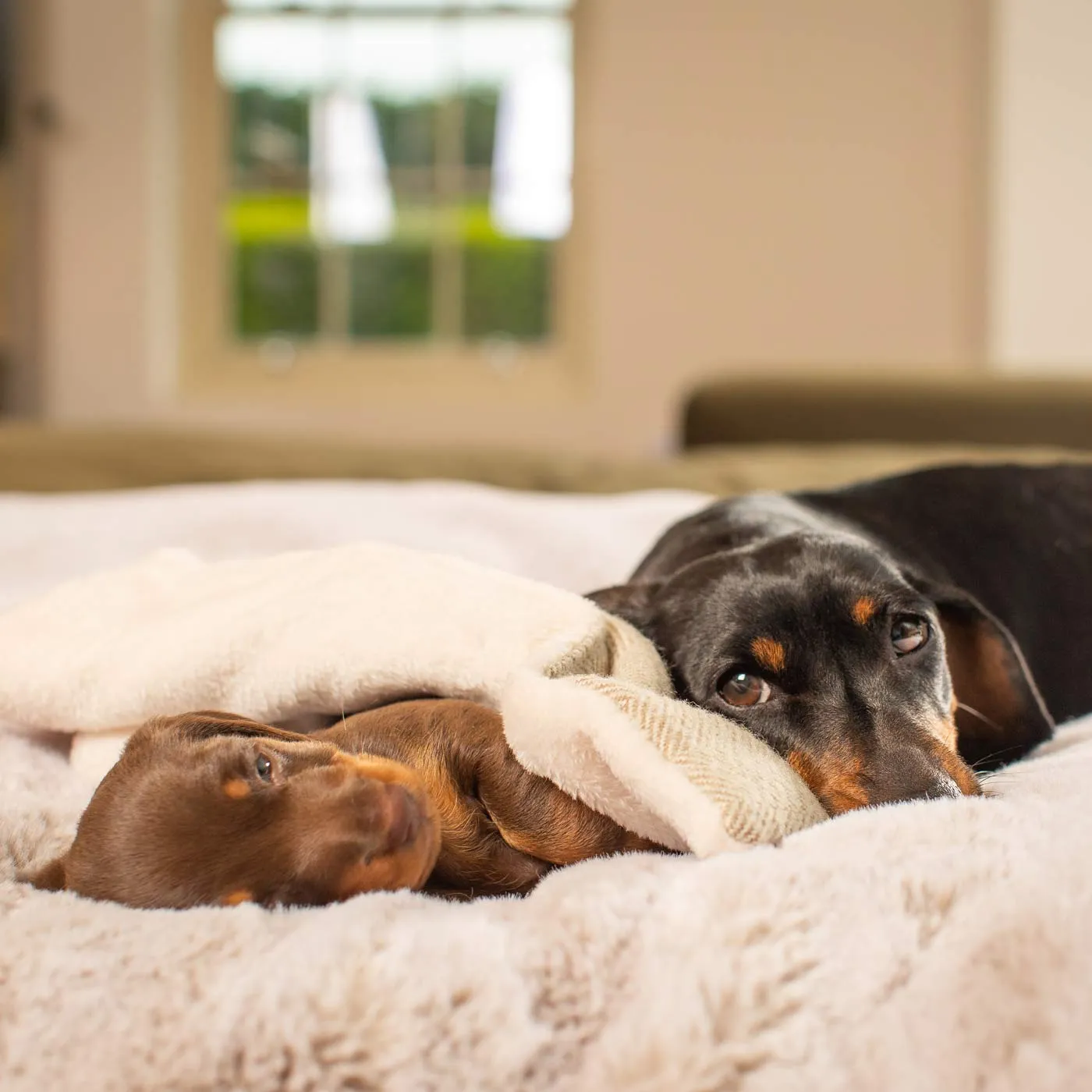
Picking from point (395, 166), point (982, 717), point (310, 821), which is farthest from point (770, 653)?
point (395, 166)

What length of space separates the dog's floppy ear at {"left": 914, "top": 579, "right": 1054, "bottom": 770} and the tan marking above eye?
88cm

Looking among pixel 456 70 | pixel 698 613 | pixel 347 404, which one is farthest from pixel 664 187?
pixel 698 613

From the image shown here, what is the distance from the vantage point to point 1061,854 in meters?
0.85

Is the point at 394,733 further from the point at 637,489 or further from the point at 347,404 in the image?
the point at 347,404

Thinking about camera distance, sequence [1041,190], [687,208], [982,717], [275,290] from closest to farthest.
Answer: [982,717] < [1041,190] < [687,208] < [275,290]

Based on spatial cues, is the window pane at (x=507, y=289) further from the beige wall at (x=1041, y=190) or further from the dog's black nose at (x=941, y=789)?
the dog's black nose at (x=941, y=789)

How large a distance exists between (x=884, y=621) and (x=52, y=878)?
89 cm

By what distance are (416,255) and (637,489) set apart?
3.73 metres

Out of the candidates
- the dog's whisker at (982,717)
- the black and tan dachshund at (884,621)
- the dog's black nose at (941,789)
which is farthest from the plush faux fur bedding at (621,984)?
the dog's whisker at (982,717)

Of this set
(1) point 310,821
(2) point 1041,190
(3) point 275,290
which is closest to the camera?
(1) point 310,821

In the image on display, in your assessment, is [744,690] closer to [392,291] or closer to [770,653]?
[770,653]

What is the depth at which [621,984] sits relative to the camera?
0.78m

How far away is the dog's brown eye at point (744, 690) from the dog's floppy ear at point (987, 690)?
30cm

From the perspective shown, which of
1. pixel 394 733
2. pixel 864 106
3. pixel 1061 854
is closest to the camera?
pixel 1061 854
